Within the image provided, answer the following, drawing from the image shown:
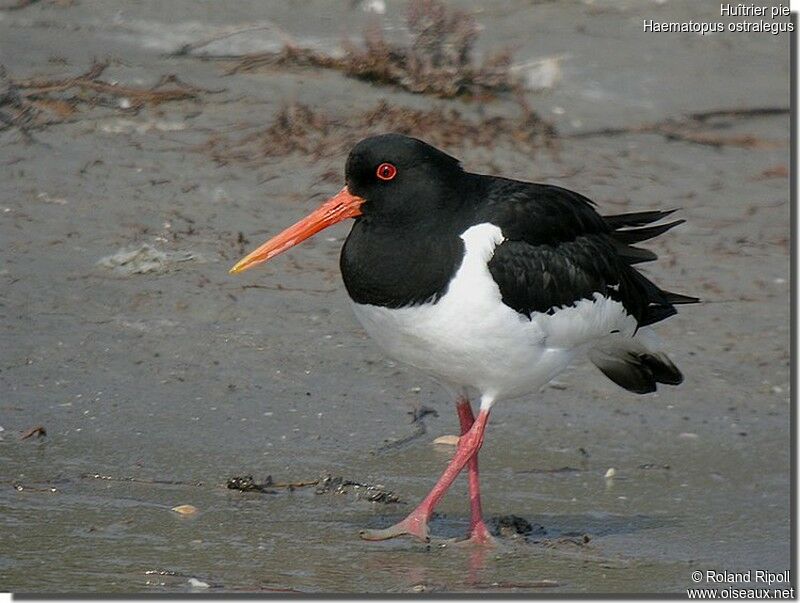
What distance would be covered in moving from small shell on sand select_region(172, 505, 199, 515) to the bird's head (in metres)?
1.20

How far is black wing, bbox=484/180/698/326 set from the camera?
5469 mm

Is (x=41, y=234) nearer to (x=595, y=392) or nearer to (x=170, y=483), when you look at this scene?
(x=170, y=483)

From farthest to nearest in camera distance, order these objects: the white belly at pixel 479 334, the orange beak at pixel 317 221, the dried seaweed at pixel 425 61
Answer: the dried seaweed at pixel 425 61
the orange beak at pixel 317 221
the white belly at pixel 479 334

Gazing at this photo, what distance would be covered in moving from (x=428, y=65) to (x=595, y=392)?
3368 millimetres

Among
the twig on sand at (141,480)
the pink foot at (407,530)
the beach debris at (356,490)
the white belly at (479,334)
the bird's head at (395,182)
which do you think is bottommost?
the pink foot at (407,530)

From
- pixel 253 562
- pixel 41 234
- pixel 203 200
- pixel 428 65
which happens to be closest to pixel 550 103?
pixel 428 65

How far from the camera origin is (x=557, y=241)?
5750 mm

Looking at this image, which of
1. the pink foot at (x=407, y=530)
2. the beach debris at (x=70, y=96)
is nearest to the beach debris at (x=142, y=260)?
the beach debris at (x=70, y=96)

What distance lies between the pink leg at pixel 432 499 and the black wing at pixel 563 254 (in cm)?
54

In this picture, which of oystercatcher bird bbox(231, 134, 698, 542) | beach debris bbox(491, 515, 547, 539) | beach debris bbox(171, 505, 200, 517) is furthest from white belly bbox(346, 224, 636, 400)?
beach debris bbox(171, 505, 200, 517)

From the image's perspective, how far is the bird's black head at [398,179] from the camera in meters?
5.47

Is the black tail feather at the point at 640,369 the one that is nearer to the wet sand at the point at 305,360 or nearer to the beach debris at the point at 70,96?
the wet sand at the point at 305,360

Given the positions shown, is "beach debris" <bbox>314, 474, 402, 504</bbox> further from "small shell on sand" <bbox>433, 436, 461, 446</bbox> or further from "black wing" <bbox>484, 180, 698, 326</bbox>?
"black wing" <bbox>484, 180, 698, 326</bbox>

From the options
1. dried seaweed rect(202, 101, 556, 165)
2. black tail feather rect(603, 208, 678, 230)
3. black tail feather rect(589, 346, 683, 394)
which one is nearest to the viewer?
black tail feather rect(603, 208, 678, 230)
